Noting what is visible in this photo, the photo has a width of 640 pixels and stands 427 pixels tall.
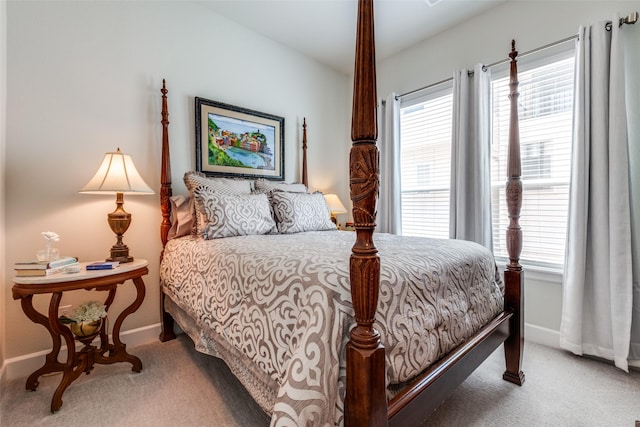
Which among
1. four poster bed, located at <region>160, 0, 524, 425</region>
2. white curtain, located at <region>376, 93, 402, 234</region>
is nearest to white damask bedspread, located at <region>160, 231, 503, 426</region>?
four poster bed, located at <region>160, 0, 524, 425</region>

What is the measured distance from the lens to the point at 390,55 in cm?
330

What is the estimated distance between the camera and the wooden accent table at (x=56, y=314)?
1452 mm

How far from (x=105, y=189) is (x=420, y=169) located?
9.11 ft

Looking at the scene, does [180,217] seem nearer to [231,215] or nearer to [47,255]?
[231,215]

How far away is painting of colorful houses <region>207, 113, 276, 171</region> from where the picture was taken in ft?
8.48

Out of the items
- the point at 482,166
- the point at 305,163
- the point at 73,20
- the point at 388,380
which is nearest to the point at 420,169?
the point at 482,166

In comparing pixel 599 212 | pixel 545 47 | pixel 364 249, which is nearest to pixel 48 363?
pixel 364 249

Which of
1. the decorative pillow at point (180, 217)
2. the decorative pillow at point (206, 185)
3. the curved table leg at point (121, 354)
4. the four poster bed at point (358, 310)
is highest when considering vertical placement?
the decorative pillow at point (206, 185)

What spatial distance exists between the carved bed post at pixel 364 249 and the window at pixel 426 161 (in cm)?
238

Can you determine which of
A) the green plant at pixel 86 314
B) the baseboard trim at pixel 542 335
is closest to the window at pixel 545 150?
the baseboard trim at pixel 542 335

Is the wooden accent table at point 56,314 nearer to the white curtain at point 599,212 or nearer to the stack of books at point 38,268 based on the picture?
the stack of books at point 38,268

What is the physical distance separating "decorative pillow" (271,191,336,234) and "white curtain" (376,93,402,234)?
92cm

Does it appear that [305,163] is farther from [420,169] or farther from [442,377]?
[442,377]

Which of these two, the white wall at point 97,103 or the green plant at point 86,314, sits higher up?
the white wall at point 97,103
